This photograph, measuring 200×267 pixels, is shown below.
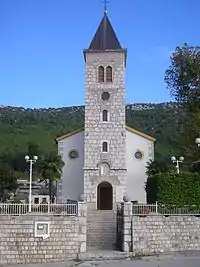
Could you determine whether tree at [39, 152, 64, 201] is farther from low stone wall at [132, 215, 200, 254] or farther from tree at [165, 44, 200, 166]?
low stone wall at [132, 215, 200, 254]

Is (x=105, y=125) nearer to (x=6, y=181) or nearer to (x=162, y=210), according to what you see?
(x=6, y=181)

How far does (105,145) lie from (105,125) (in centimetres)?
161

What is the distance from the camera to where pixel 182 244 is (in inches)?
751

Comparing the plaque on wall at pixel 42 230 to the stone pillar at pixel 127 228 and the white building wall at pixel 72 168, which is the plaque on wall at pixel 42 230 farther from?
the white building wall at pixel 72 168

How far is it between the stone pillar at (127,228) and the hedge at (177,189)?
2473 mm

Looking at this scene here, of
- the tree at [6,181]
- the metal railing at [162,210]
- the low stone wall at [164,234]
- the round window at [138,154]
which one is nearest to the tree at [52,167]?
the tree at [6,181]

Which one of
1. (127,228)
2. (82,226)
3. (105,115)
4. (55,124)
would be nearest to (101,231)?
(127,228)

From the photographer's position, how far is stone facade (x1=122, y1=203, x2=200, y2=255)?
1850 cm

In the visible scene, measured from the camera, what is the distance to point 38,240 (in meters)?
17.7

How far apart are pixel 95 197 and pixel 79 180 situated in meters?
3.50

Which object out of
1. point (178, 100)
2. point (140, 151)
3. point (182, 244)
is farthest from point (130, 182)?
point (182, 244)

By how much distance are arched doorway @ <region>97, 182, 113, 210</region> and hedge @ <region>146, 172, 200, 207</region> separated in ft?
37.5

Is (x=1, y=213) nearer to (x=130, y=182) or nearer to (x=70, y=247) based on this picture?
(x=70, y=247)

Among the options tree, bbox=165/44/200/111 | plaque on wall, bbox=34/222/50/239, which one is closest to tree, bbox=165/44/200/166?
tree, bbox=165/44/200/111
